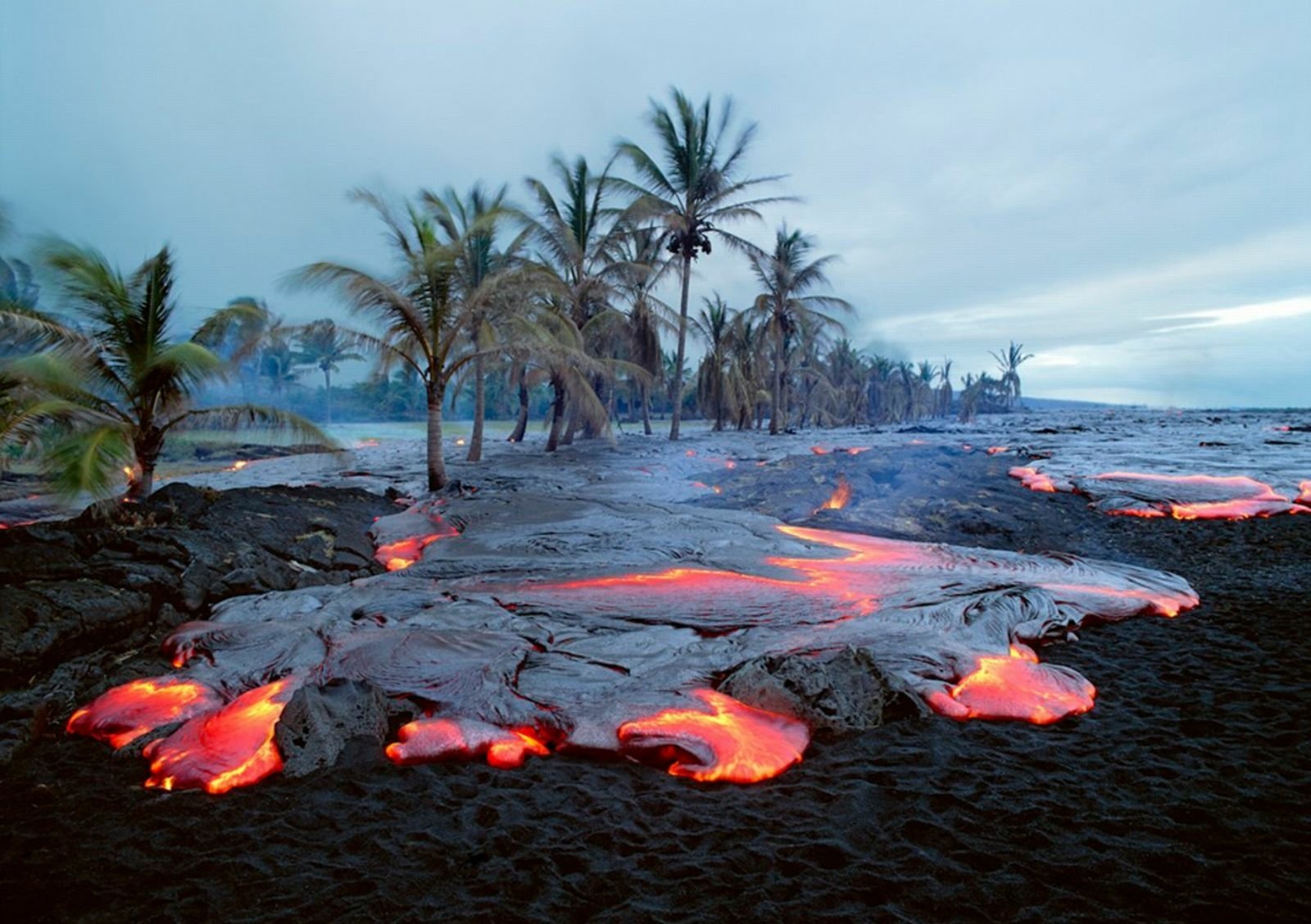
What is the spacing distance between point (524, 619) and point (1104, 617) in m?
5.19

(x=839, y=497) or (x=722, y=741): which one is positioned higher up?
(x=839, y=497)

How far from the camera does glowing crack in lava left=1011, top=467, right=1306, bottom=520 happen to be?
1002 centimetres

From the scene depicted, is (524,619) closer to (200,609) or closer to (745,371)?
(200,609)

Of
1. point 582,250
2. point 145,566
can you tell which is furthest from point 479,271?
point 145,566

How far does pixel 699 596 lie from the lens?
5.91 meters

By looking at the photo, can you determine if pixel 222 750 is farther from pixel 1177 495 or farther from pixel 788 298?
pixel 788 298

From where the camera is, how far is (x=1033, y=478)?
1354 cm

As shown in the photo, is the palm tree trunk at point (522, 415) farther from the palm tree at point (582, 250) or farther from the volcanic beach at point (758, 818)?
the volcanic beach at point (758, 818)

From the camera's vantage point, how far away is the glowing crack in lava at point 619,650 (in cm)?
340

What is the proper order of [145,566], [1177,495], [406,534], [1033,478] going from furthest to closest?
[1033,478] → [1177,495] → [406,534] → [145,566]

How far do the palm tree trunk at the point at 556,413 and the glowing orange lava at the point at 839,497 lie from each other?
1105 centimetres

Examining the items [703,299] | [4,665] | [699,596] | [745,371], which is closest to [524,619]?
[699,596]

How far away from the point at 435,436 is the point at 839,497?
27.0 ft

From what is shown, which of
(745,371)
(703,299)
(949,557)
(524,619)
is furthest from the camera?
(745,371)
